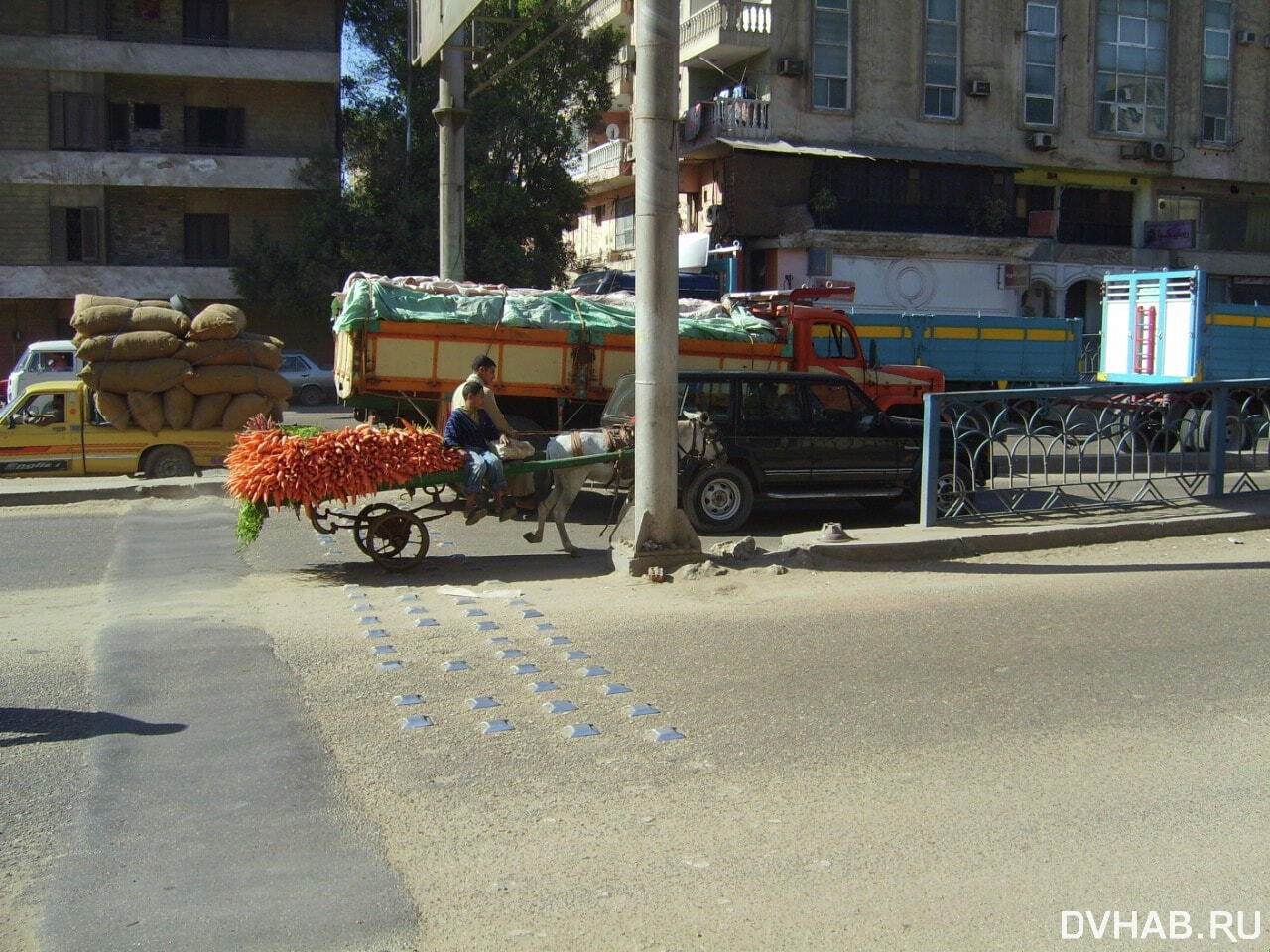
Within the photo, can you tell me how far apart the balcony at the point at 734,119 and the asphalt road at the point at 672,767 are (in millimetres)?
26937

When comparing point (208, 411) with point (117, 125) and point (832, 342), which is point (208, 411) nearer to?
point (832, 342)

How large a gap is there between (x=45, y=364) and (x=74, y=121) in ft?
52.0

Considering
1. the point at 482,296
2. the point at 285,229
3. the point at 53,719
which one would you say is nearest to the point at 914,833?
the point at 53,719

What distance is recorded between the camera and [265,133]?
1521 inches

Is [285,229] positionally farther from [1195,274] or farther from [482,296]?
[1195,274]

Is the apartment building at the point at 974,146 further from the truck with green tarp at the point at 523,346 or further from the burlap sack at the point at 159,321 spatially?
the burlap sack at the point at 159,321

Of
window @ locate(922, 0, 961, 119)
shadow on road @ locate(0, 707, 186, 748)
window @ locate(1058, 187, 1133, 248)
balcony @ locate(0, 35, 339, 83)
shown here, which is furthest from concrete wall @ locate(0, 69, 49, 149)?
shadow on road @ locate(0, 707, 186, 748)

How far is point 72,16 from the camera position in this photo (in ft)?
119

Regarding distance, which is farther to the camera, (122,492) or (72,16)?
(72,16)

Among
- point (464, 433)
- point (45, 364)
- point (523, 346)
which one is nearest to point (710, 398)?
point (464, 433)

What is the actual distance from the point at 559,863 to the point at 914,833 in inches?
55.7

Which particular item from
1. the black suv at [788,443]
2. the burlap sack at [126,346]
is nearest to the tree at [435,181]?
the burlap sack at [126,346]

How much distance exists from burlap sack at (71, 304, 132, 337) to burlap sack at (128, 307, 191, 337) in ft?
0.43

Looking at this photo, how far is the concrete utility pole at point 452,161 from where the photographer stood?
17.8 meters
